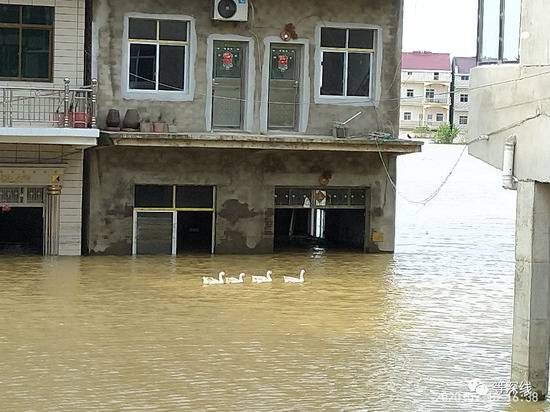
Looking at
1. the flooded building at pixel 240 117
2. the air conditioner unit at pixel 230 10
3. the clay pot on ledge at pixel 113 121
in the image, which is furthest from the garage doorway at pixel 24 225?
the air conditioner unit at pixel 230 10

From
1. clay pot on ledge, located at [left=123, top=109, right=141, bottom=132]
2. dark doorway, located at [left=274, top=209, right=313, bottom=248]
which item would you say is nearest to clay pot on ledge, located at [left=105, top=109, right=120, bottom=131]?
clay pot on ledge, located at [left=123, top=109, right=141, bottom=132]

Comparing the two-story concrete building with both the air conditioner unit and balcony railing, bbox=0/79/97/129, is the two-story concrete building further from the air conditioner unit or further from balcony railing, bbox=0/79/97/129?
balcony railing, bbox=0/79/97/129

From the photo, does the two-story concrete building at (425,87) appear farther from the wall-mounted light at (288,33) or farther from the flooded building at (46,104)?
the flooded building at (46,104)

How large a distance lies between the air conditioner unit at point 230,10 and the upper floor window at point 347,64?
200 cm

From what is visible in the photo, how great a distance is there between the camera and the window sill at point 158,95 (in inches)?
973

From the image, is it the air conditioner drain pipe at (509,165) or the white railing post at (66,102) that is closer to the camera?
the air conditioner drain pipe at (509,165)

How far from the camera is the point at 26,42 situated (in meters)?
24.2

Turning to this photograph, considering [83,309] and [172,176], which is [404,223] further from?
[83,309]

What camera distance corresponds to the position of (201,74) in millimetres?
25125

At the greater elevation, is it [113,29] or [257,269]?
[113,29]

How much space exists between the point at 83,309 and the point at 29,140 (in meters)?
6.22

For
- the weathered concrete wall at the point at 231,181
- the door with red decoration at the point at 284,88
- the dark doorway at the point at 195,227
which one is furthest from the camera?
the dark doorway at the point at 195,227

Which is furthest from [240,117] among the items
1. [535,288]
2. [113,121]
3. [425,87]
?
[425,87]

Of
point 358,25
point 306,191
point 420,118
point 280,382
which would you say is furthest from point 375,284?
point 420,118
